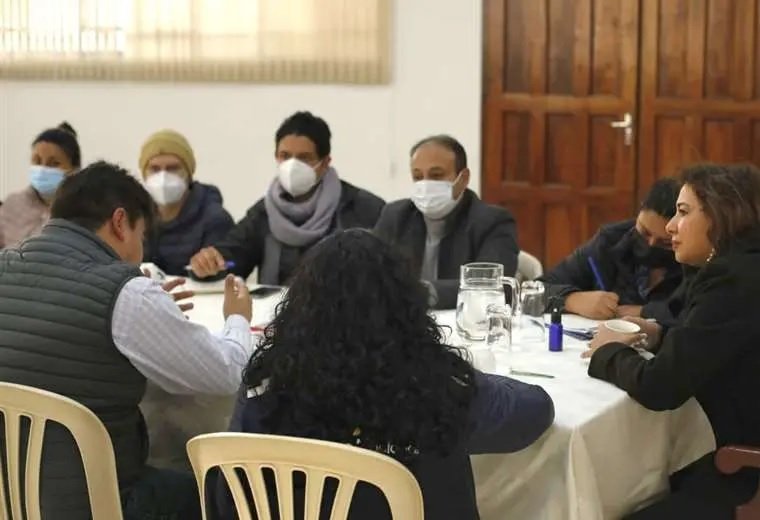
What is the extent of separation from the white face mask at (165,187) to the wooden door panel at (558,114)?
216 centimetres

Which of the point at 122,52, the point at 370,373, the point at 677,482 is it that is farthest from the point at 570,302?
the point at 122,52

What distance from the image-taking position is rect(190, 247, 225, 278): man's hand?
11.3ft

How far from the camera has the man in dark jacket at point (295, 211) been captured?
12.4ft

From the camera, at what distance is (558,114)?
216 inches

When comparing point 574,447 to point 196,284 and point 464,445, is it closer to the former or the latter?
point 464,445

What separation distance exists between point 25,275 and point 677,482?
55.2 inches

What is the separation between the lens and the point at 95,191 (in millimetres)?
2271

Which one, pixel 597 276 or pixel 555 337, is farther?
pixel 597 276

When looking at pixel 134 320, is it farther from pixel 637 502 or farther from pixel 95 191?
pixel 637 502

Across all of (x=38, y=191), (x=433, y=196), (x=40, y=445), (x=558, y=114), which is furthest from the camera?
(x=558, y=114)

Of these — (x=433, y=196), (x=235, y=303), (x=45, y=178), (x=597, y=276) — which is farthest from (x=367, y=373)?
(x=45, y=178)

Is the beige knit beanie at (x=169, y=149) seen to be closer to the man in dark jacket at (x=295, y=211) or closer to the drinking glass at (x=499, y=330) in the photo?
the man in dark jacket at (x=295, y=211)

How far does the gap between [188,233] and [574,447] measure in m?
2.18

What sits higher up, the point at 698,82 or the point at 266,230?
the point at 698,82
